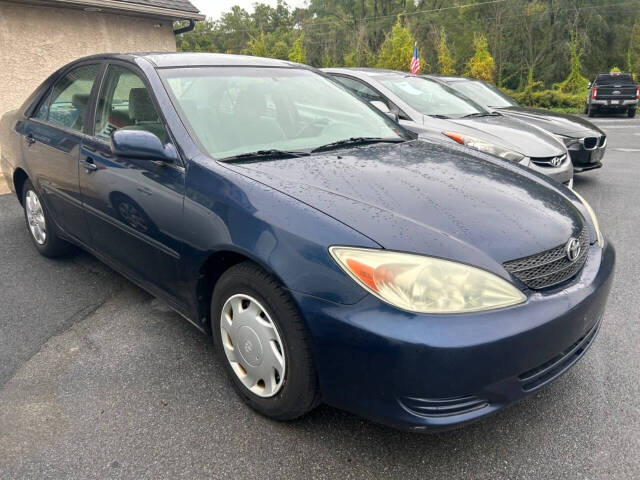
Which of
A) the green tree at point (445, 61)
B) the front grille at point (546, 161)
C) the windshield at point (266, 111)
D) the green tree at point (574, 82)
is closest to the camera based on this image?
the windshield at point (266, 111)

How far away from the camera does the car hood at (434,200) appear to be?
6.12 ft

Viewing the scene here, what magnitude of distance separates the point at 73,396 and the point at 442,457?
168 cm

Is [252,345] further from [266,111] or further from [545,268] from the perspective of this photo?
[266,111]

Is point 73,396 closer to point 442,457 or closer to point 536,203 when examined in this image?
point 442,457

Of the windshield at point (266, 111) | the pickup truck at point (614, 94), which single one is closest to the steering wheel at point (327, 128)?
the windshield at point (266, 111)

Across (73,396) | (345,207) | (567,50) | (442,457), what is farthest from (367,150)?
(567,50)

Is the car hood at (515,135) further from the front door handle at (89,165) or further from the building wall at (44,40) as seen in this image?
the building wall at (44,40)

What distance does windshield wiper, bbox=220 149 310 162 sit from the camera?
2.41 m

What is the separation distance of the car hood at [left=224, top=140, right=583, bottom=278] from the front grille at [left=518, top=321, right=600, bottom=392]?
0.40 m

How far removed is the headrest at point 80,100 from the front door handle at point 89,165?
0.42 metres

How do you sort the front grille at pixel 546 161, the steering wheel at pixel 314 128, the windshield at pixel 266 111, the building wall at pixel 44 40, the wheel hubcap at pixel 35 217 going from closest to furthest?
1. the windshield at pixel 266 111
2. the steering wheel at pixel 314 128
3. the wheel hubcap at pixel 35 217
4. the front grille at pixel 546 161
5. the building wall at pixel 44 40

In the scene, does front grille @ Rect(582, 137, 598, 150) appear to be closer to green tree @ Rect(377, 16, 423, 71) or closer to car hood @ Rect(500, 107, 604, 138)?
car hood @ Rect(500, 107, 604, 138)

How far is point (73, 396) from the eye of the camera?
2.39m

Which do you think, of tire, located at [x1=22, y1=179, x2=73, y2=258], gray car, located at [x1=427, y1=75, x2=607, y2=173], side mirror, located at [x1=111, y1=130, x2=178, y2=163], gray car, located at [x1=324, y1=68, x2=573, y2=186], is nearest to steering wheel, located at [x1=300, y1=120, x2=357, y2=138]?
side mirror, located at [x1=111, y1=130, x2=178, y2=163]
